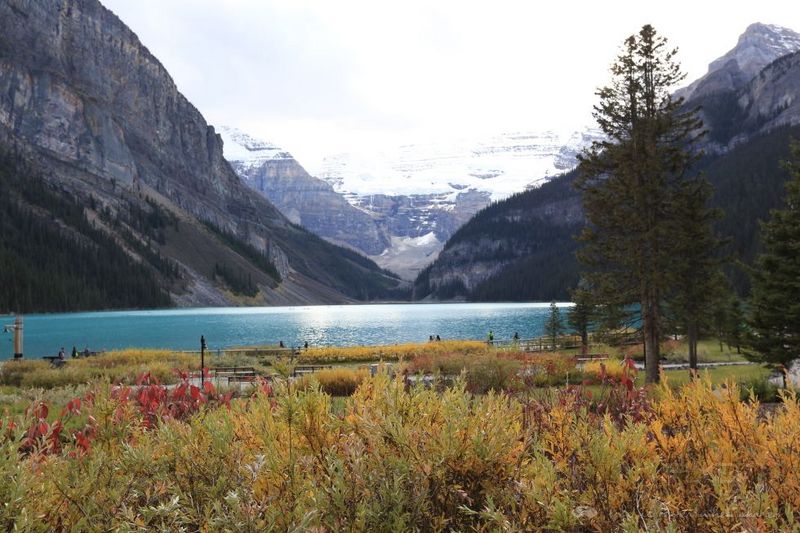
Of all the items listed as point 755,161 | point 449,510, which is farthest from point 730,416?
point 755,161

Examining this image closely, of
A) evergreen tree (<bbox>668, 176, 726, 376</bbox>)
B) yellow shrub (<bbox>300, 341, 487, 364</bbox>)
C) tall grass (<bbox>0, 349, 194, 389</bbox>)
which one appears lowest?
yellow shrub (<bbox>300, 341, 487, 364</bbox>)

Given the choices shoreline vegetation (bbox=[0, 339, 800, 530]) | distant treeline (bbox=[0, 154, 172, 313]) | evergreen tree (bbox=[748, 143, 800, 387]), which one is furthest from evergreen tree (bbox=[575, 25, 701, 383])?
distant treeline (bbox=[0, 154, 172, 313])

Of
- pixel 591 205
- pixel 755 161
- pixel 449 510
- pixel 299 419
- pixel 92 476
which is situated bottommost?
pixel 449 510

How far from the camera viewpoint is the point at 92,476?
145 inches

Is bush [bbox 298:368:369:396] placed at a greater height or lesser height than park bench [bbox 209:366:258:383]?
greater

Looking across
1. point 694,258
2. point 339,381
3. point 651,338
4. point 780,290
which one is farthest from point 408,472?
point 694,258

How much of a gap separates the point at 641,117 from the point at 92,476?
22.5 meters

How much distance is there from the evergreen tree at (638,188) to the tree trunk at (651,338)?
0.03 m

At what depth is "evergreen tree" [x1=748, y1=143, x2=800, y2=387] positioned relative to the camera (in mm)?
18203

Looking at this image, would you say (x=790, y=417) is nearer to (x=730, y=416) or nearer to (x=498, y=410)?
(x=730, y=416)

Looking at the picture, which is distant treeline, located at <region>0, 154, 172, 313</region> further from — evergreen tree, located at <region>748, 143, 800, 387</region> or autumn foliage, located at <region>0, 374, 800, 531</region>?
autumn foliage, located at <region>0, 374, 800, 531</region>

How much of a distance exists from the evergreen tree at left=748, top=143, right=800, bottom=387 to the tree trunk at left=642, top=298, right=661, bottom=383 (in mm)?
2796

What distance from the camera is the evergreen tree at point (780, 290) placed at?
717 inches

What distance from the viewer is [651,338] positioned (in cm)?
1997
